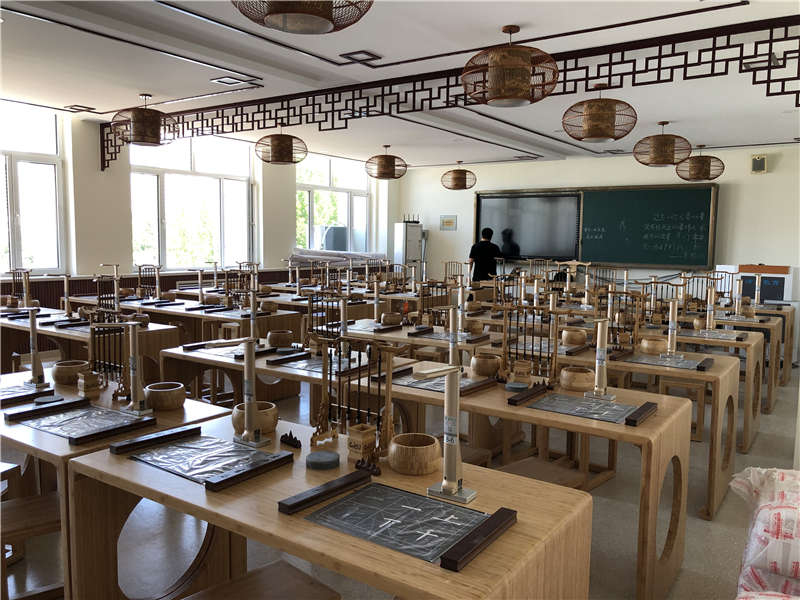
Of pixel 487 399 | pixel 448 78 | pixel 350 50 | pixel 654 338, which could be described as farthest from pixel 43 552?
pixel 448 78

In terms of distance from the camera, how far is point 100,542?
200 cm

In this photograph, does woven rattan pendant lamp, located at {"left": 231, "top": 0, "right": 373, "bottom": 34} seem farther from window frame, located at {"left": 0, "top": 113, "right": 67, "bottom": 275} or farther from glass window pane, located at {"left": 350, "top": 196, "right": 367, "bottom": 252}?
glass window pane, located at {"left": 350, "top": 196, "right": 367, "bottom": 252}

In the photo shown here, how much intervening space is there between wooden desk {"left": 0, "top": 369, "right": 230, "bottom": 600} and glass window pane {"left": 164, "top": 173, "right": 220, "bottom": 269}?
7105 millimetres

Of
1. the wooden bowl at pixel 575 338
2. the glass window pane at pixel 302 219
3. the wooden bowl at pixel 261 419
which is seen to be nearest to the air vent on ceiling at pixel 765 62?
the wooden bowl at pixel 575 338

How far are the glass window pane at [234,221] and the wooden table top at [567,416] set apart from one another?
301 inches

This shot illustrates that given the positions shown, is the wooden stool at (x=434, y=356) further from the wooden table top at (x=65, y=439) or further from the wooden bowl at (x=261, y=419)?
the wooden bowl at (x=261, y=419)

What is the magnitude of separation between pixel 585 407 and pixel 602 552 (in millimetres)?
764

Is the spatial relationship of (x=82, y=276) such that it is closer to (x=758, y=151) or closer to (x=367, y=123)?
(x=367, y=123)

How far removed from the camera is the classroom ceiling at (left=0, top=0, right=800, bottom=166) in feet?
13.5

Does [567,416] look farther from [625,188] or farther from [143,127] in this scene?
[625,188]

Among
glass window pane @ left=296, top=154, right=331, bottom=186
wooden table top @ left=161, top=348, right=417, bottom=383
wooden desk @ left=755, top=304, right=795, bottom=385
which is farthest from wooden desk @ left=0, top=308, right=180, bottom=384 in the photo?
glass window pane @ left=296, top=154, right=331, bottom=186

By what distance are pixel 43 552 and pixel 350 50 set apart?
403 centimetres

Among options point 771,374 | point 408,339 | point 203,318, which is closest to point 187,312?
point 203,318

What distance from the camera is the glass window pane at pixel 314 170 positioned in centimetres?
1127
